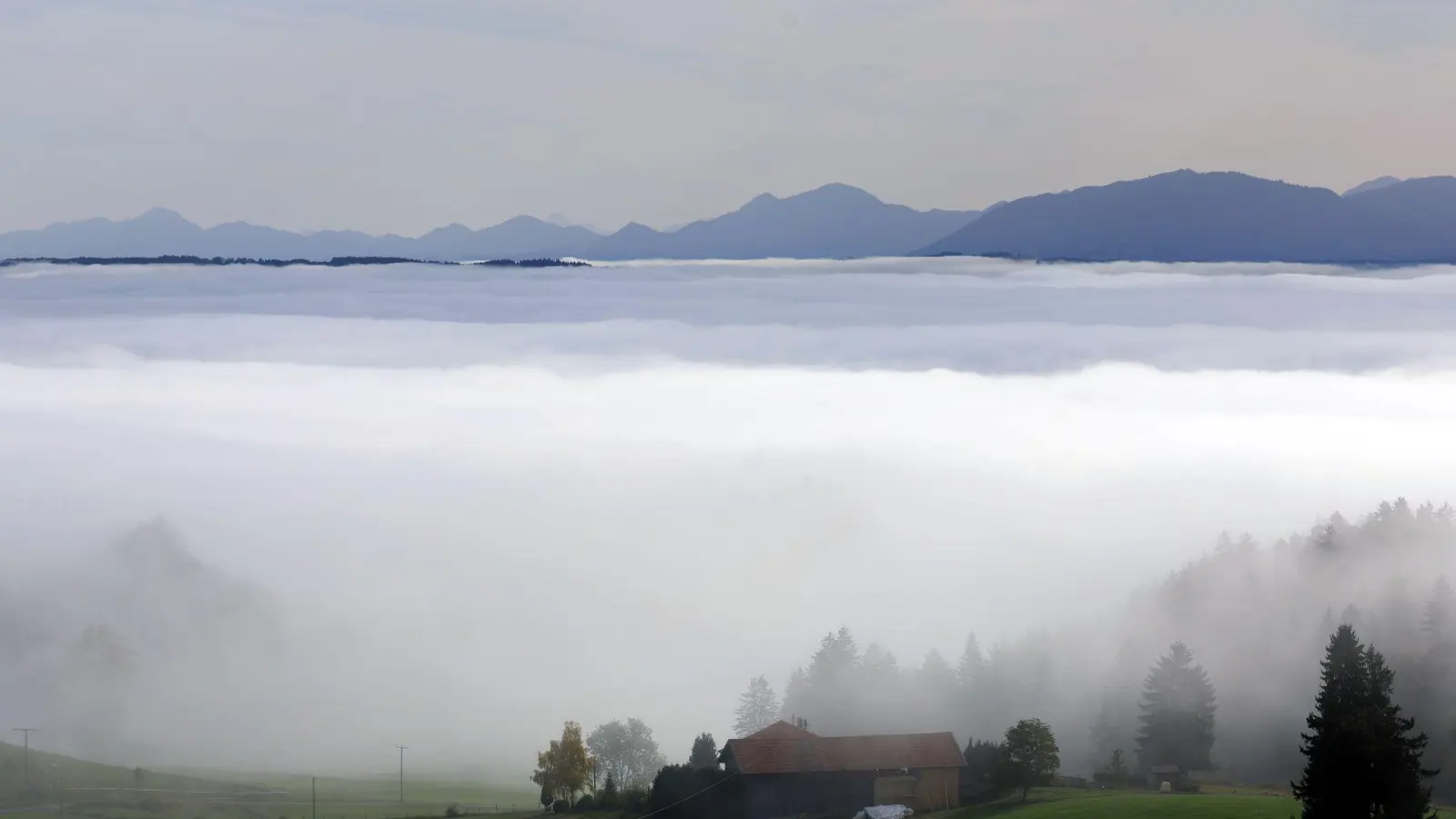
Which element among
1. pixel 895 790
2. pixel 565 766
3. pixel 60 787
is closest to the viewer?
pixel 895 790

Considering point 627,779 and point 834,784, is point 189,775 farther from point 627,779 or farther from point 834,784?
point 834,784

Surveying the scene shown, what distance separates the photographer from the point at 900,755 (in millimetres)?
77562

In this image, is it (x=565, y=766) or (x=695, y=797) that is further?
(x=565, y=766)

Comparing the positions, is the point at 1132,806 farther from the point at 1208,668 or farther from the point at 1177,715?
the point at 1208,668

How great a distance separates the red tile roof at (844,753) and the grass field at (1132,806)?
15.2ft

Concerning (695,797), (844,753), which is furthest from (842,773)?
(695,797)

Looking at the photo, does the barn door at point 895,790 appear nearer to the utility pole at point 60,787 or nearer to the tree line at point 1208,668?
the tree line at point 1208,668

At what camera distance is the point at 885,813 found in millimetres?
73312

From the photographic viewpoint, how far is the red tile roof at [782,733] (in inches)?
3113

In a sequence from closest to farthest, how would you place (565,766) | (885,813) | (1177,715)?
(885,813) < (1177,715) < (565,766)

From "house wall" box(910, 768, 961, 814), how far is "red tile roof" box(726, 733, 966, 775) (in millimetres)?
375

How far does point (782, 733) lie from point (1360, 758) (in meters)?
35.2

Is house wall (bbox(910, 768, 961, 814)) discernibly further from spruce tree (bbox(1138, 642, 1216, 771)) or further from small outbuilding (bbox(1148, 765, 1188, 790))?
spruce tree (bbox(1138, 642, 1216, 771))

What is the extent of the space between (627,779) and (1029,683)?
25.8 m
